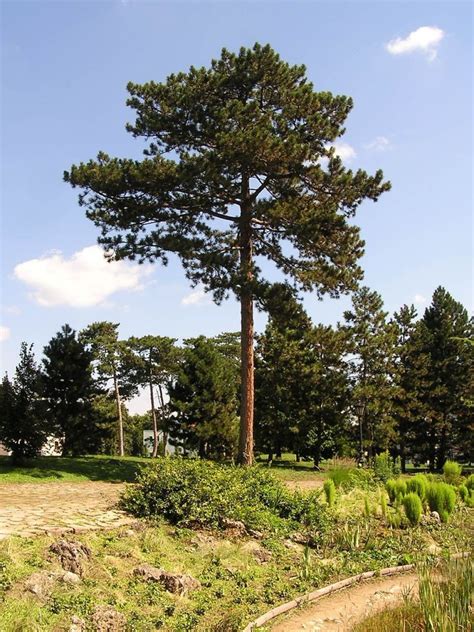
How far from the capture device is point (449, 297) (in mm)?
34000

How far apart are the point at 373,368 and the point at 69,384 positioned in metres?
15.0

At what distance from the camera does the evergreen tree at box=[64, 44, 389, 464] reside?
14.6 meters

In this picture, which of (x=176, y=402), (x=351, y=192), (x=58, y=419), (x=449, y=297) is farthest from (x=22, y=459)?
(x=449, y=297)

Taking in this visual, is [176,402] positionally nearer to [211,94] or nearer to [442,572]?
[211,94]

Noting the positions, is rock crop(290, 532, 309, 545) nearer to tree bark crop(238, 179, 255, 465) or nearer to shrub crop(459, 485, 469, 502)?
shrub crop(459, 485, 469, 502)

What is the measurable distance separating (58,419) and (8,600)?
64.9 ft

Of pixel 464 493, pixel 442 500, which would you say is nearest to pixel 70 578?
pixel 442 500

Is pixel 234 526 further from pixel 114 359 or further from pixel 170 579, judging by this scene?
pixel 114 359

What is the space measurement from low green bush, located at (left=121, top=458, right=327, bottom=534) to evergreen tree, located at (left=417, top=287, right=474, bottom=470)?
22.9 metres

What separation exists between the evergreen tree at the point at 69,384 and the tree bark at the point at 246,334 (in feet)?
34.4

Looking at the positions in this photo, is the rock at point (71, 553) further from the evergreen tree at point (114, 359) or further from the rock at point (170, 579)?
the evergreen tree at point (114, 359)

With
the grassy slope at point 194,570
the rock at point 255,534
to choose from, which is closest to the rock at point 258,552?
the grassy slope at point 194,570

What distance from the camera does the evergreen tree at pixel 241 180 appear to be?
1460cm

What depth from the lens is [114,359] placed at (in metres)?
38.4
